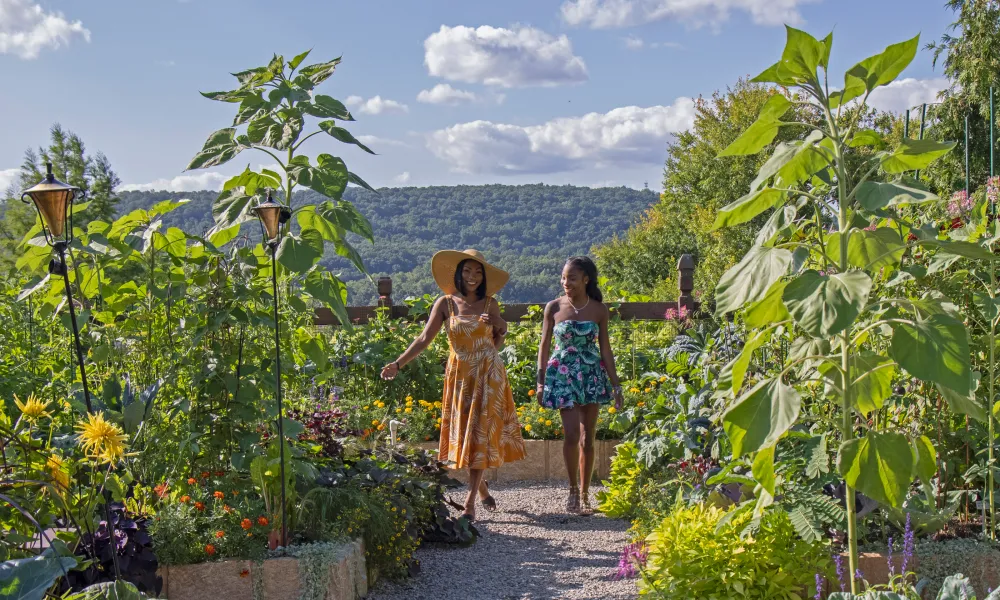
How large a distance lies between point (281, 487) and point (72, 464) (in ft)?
2.86

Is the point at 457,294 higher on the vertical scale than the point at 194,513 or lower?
higher

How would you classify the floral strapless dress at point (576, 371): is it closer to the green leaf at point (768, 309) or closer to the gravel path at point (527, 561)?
the gravel path at point (527, 561)

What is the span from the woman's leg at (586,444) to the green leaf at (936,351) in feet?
11.3

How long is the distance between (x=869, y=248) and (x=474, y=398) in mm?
3234

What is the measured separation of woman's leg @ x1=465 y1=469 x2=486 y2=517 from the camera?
4.84m

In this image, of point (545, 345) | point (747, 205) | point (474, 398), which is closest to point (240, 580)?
point (474, 398)

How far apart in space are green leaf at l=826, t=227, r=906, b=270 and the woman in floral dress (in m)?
3.25

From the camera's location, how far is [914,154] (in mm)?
2072

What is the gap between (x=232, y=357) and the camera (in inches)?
136

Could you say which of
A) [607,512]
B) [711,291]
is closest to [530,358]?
[711,291]

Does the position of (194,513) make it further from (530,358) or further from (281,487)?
(530,358)

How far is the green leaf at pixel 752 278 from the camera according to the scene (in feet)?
6.37

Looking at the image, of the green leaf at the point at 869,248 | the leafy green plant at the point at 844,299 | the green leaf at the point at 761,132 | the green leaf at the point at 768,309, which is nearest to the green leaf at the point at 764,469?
the leafy green plant at the point at 844,299

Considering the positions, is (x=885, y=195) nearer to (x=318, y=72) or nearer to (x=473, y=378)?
(x=318, y=72)
